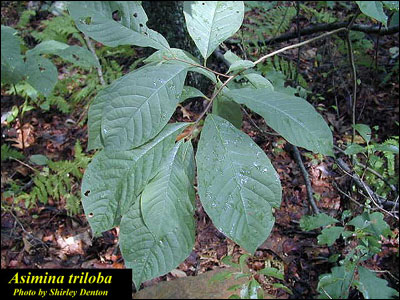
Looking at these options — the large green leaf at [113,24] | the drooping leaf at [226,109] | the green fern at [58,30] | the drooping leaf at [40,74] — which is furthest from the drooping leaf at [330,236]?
the green fern at [58,30]

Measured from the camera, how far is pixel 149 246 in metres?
1.11

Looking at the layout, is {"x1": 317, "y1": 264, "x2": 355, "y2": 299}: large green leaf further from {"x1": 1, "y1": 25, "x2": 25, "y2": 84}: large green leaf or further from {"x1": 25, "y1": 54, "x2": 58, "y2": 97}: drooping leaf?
{"x1": 1, "y1": 25, "x2": 25, "y2": 84}: large green leaf

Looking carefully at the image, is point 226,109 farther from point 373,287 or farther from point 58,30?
point 58,30

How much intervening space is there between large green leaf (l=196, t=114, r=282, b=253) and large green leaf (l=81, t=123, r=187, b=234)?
159 millimetres

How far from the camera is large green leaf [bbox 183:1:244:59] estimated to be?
4.29ft

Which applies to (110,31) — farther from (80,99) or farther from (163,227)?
(80,99)

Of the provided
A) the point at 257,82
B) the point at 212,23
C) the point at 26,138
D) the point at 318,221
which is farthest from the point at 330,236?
the point at 26,138

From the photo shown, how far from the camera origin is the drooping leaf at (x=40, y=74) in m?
2.45

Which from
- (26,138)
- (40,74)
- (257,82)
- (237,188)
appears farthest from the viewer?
(26,138)

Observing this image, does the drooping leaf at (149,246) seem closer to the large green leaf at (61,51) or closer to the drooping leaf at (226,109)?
the drooping leaf at (226,109)

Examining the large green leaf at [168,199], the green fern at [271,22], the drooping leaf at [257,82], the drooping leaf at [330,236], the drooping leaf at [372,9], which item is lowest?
the drooping leaf at [330,236]

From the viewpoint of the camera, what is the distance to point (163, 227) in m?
1.07

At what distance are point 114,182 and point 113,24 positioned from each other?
0.52m

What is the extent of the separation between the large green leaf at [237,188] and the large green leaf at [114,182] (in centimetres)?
16
